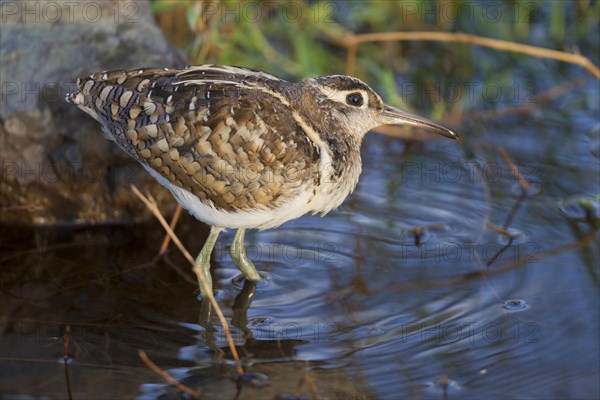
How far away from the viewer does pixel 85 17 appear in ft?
22.9

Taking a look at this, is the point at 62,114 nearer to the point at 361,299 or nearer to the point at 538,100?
the point at 361,299

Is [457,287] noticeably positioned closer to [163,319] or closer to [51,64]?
[163,319]

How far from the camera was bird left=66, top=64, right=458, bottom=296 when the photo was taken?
545 centimetres

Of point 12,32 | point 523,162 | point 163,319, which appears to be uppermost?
point 12,32

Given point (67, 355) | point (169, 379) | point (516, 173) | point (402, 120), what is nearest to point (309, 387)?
point (169, 379)

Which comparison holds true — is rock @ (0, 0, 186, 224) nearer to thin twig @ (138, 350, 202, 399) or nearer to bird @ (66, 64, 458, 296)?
bird @ (66, 64, 458, 296)

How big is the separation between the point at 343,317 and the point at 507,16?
15.8 feet

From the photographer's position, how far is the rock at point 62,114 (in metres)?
6.83

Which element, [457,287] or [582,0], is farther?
[582,0]

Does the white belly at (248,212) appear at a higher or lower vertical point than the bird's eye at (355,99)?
lower

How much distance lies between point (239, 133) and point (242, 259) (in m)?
1.00

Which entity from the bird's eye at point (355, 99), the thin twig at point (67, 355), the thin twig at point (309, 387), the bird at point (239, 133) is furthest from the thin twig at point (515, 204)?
the thin twig at point (67, 355)

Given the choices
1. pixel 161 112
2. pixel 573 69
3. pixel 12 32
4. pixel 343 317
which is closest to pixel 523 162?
pixel 573 69

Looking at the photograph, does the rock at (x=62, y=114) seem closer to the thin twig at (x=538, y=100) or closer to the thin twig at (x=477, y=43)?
the thin twig at (x=477, y=43)
